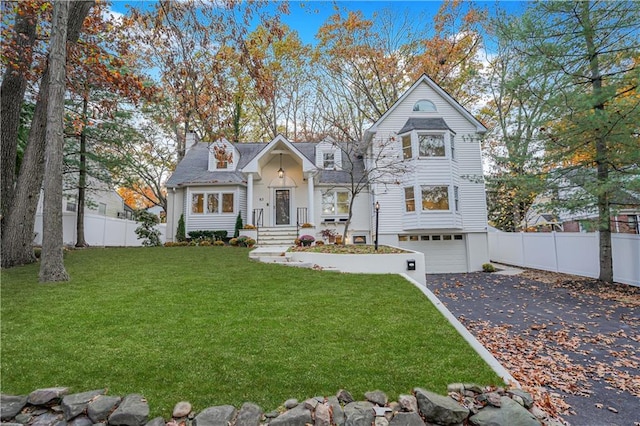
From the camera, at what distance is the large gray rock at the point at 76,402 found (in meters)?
2.87

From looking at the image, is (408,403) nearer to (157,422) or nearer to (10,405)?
(157,422)

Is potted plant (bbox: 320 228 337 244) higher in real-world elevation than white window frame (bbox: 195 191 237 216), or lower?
lower

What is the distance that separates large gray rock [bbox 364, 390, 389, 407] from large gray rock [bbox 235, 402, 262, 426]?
110cm

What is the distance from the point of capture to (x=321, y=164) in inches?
691

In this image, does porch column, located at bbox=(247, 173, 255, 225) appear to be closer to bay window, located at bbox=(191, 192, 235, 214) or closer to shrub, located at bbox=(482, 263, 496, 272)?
bay window, located at bbox=(191, 192, 235, 214)

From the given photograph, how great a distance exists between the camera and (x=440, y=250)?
15.1 metres

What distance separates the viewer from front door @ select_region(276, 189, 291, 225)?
1686 cm

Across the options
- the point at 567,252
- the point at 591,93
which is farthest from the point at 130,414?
the point at 567,252

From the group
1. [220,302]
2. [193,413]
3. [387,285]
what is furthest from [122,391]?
Result: [387,285]

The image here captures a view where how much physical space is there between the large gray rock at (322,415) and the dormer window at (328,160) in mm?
15193

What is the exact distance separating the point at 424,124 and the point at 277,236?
9166 millimetres

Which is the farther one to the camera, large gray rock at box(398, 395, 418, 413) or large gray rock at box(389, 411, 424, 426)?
large gray rock at box(398, 395, 418, 413)

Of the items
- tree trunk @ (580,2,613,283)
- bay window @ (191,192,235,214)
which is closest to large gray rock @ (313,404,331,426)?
tree trunk @ (580,2,613,283)

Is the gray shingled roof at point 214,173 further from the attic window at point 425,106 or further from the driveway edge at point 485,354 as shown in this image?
the driveway edge at point 485,354
